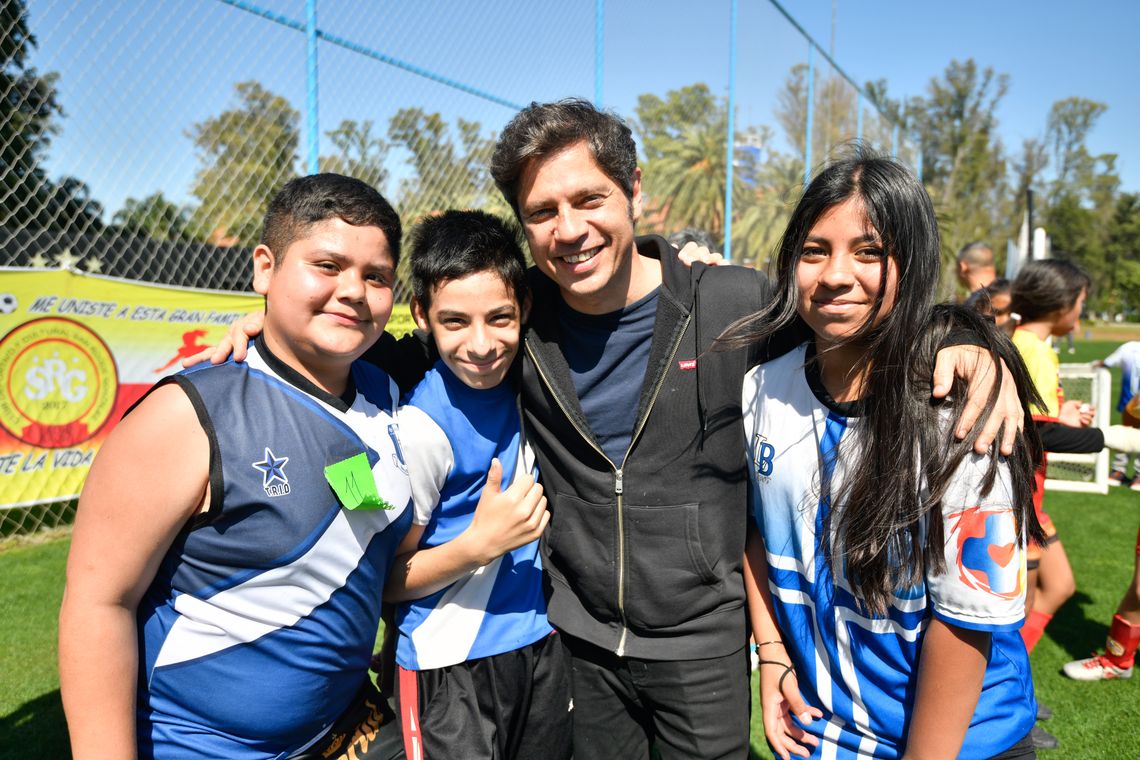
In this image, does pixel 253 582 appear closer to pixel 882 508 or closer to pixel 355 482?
pixel 355 482

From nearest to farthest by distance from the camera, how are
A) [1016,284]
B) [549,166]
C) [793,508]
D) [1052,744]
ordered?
1. [793,508]
2. [549,166]
3. [1052,744]
4. [1016,284]

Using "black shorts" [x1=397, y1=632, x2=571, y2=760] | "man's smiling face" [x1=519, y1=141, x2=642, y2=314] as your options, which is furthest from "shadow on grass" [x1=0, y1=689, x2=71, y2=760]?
"man's smiling face" [x1=519, y1=141, x2=642, y2=314]

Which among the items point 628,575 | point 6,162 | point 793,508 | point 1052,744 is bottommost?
point 1052,744

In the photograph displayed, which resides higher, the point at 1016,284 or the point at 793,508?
the point at 1016,284

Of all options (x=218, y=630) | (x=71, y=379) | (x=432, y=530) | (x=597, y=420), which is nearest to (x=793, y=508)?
(x=597, y=420)

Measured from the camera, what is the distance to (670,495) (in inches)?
76.6

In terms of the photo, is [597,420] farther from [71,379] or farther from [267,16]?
[71,379]

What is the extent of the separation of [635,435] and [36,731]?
2.89 meters

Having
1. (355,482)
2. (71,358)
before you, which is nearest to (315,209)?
(355,482)

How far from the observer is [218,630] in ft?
4.98

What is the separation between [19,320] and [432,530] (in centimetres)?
386

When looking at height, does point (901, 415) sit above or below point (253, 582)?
above

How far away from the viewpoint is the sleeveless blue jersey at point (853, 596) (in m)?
1.36

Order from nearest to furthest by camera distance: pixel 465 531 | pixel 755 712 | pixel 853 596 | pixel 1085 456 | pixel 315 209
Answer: pixel 853 596 → pixel 315 209 → pixel 465 531 → pixel 755 712 → pixel 1085 456
